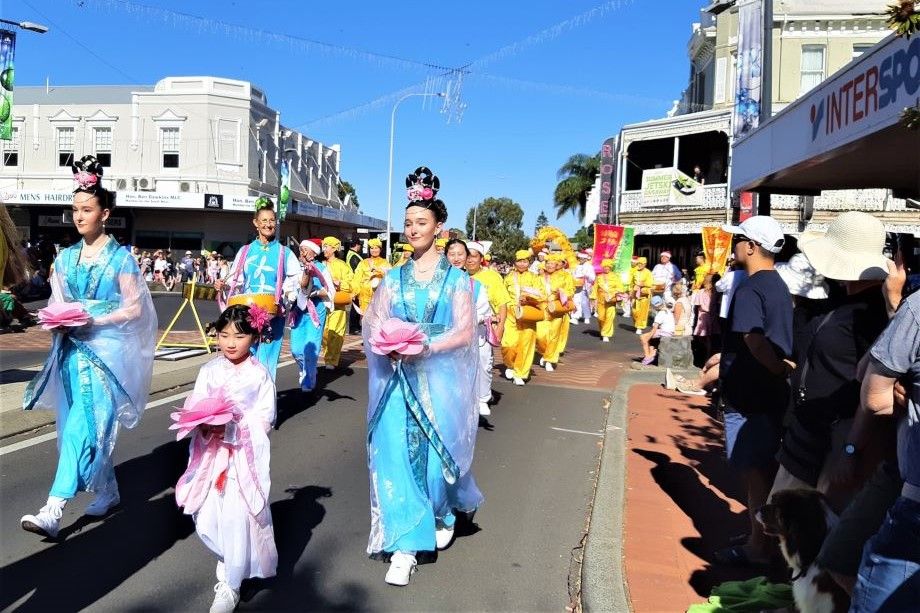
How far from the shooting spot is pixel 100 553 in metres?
4.27

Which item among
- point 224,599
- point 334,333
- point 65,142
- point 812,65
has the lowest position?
point 224,599

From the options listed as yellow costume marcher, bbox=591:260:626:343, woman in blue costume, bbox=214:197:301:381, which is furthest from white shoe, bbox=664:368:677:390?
yellow costume marcher, bbox=591:260:626:343

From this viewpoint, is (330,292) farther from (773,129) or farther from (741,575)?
(741,575)

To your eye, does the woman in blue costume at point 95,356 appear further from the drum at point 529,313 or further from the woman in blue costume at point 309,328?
the drum at point 529,313

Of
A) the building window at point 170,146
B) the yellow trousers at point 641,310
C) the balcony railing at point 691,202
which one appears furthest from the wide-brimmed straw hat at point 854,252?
the building window at point 170,146

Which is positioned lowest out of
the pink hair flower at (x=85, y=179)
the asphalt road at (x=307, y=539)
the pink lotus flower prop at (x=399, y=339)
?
the asphalt road at (x=307, y=539)

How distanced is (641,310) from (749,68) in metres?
8.77

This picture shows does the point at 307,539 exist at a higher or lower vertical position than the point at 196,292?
lower

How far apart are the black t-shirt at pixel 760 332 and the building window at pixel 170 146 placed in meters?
36.9

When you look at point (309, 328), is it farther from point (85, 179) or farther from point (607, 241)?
point (607, 241)

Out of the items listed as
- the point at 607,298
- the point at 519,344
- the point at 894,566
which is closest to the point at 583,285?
the point at 607,298

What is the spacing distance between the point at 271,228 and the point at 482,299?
2.04m

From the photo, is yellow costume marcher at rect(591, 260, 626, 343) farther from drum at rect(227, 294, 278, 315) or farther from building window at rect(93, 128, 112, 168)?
building window at rect(93, 128, 112, 168)

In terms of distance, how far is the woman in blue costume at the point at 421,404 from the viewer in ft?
13.6
